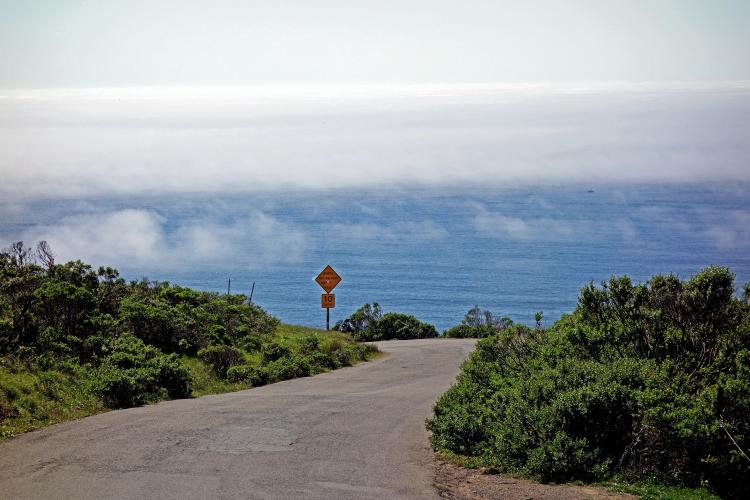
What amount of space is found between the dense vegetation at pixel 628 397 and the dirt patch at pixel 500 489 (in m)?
0.30

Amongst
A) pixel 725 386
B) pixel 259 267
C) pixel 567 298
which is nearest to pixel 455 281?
pixel 567 298

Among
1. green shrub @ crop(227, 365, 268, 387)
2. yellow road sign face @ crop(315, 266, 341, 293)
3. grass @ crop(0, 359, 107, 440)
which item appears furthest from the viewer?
yellow road sign face @ crop(315, 266, 341, 293)

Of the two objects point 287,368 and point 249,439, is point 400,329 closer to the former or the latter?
point 287,368

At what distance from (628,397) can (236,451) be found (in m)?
5.53

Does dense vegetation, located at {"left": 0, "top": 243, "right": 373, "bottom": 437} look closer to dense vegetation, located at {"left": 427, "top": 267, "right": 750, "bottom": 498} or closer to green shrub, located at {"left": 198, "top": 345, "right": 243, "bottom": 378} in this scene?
green shrub, located at {"left": 198, "top": 345, "right": 243, "bottom": 378}

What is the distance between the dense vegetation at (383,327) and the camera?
144 ft

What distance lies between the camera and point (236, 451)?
41.3 ft

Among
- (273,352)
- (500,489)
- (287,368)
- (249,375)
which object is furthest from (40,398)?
(273,352)

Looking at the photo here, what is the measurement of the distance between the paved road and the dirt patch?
27 centimetres

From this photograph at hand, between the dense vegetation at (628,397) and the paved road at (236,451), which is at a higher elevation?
the dense vegetation at (628,397)

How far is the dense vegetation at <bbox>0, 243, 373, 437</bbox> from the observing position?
53.2ft

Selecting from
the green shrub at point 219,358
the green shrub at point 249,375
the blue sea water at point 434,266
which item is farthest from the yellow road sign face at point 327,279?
the blue sea water at point 434,266

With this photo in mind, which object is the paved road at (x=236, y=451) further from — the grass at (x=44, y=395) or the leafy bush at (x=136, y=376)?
the leafy bush at (x=136, y=376)

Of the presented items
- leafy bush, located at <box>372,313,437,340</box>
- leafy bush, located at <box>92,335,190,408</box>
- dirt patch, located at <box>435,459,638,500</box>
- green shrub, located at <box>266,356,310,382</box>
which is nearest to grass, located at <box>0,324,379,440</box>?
leafy bush, located at <box>92,335,190,408</box>
